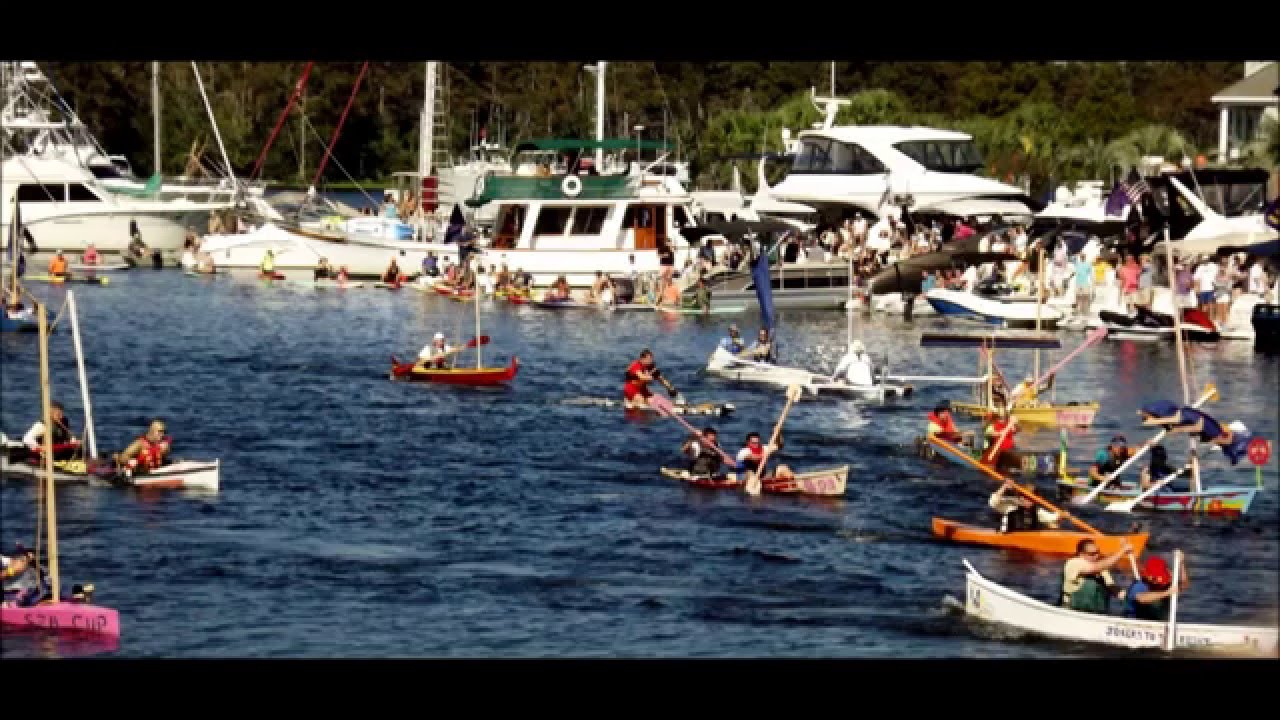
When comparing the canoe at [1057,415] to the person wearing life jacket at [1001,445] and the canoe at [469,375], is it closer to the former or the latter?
the person wearing life jacket at [1001,445]

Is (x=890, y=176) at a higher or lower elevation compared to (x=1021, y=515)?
higher

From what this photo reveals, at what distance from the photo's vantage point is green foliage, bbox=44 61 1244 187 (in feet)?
244

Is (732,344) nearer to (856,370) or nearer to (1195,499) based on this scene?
(856,370)

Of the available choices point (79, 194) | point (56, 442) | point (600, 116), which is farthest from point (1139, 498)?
point (79, 194)

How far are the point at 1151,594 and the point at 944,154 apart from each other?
47.9m

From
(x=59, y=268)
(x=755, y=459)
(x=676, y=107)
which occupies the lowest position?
(x=755, y=459)

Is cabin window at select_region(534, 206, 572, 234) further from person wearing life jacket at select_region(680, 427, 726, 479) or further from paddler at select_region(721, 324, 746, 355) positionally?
person wearing life jacket at select_region(680, 427, 726, 479)

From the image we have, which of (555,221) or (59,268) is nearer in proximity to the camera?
(555,221)

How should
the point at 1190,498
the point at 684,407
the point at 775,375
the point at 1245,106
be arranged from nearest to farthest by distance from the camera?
the point at 1190,498, the point at 684,407, the point at 775,375, the point at 1245,106

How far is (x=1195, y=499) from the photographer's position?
2858 centimetres

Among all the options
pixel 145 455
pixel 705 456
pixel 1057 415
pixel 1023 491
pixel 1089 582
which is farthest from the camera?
pixel 1057 415

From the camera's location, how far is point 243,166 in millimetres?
88688
